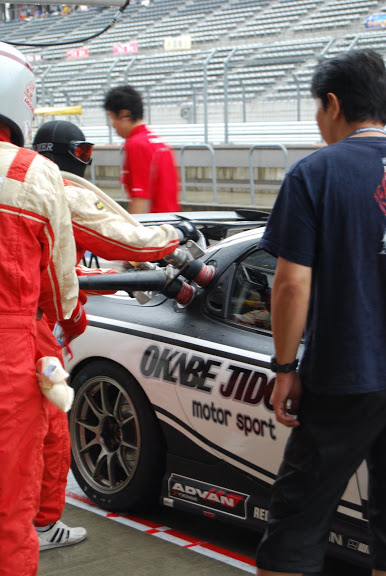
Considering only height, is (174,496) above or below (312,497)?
below

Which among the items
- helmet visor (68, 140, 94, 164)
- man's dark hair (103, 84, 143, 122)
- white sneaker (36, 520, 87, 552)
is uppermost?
man's dark hair (103, 84, 143, 122)

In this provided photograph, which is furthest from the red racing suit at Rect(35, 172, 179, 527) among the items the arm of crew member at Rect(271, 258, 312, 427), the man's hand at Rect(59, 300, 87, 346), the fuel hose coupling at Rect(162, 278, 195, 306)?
the arm of crew member at Rect(271, 258, 312, 427)

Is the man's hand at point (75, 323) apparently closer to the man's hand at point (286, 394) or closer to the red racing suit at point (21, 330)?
the red racing suit at point (21, 330)

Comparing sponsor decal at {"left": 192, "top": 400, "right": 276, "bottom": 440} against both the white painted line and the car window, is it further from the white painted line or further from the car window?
the white painted line

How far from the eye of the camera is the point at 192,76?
21625 mm

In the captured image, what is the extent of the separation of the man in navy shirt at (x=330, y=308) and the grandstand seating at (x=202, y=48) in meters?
10.6

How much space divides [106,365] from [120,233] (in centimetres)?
121

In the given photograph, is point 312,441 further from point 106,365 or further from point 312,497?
point 106,365

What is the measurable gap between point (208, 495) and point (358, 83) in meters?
2.06

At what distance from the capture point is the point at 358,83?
8.54ft

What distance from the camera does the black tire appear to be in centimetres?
415

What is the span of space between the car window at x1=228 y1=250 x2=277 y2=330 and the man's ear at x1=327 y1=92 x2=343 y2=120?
4.39 feet

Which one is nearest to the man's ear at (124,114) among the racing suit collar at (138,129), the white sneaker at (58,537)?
the racing suit collar at (138,129)

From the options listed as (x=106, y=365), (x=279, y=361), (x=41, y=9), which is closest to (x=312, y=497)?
(x=279, y=361)
